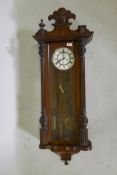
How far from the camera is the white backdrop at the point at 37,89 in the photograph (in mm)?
1459

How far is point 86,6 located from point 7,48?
0.56 meters

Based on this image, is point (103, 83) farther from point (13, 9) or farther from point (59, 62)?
point (13, 9)

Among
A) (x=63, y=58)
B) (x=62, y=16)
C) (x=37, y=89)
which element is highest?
(x=62, y=16)

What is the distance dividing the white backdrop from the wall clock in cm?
10

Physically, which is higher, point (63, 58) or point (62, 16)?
point (62, 16)

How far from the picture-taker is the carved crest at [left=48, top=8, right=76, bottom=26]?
1382 mm

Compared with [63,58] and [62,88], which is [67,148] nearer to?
[62,88]

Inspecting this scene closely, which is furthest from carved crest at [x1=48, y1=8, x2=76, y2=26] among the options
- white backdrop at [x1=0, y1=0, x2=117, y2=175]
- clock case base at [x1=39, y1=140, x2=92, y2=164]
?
clock case base at [x1=39, y1=140, x2=92, y2=164]

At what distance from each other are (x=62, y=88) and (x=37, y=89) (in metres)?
0.19

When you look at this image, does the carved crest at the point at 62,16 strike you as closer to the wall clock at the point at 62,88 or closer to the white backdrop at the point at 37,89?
the wall clock at the point at 62,88

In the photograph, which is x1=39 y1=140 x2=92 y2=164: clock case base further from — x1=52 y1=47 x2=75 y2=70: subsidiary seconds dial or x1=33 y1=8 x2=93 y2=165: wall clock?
x1=52 y1=47 x2=75 y2=70: subsidiary seconds dial

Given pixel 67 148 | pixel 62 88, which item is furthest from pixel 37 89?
pixel 67 148

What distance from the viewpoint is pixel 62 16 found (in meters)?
1.38

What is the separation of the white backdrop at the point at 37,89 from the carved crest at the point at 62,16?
0.10 m
